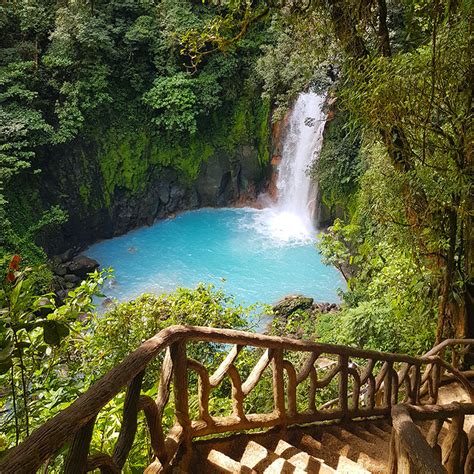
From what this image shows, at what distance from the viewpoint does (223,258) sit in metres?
12.7

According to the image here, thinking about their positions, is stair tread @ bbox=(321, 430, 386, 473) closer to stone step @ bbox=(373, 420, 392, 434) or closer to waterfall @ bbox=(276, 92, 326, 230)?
stone step @ bbox=(373, 420, 392, 434)

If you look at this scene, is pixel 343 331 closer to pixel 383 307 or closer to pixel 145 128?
pixel 383 307

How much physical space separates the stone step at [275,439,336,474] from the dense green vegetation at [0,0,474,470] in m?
0.80

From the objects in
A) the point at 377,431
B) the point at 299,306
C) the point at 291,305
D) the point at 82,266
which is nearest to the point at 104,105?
the point at 82,266

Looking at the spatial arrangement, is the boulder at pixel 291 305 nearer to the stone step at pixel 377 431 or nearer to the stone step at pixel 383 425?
the stone step at pixel 383 425

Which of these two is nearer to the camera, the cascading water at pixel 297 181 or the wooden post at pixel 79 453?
the wooden post at pixel 79 453

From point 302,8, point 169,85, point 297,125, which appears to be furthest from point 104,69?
point 302,8

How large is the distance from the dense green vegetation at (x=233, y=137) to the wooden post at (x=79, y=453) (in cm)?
65

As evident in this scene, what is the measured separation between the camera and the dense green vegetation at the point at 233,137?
2.99 m

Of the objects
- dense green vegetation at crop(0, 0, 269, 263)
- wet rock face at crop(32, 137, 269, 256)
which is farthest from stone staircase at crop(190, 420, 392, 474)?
wet rock face at crop(32, 137, 269, 256)

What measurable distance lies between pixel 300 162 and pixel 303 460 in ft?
41.3

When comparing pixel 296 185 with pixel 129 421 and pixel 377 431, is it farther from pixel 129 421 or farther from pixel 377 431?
pixel 129 421

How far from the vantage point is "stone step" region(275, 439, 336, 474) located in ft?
7.54

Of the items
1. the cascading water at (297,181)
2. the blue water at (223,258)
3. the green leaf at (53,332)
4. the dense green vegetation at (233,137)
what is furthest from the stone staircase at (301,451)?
the cascading water at (297,181)
